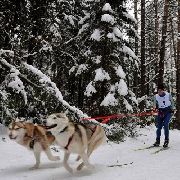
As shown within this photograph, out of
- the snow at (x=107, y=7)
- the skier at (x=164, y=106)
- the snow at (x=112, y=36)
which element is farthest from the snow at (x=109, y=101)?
the skier at (x=164, y=106)

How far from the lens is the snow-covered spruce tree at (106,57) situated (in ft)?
54.2

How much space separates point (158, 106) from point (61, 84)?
410 inches

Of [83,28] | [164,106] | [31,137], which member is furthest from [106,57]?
[31,137]

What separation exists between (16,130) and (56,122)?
1323mm

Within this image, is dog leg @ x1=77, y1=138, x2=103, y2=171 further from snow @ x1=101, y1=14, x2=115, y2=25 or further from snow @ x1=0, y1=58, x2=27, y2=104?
snow @ x1=101, y1=14, x2=115, y2=25

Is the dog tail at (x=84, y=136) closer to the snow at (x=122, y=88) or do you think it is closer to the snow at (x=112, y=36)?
the snow at (x=122, y=88)

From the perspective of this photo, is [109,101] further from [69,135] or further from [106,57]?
[69,135]

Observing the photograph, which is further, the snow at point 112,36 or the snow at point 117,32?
the snow at point 117,32

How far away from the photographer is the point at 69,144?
7988 millimetres

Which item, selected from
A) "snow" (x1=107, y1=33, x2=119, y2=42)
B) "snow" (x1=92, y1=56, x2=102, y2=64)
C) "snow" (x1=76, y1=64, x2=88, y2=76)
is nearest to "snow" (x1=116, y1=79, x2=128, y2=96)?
"snow" (x1=92, y1=56, x2=102, y2=64)

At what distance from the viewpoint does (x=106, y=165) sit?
9305 mm

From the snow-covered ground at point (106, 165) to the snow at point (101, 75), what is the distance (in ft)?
13.9

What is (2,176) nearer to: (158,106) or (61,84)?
(158,106)

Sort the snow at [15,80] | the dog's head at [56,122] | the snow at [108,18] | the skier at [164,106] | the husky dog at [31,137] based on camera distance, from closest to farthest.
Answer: the dog's head at [56,122] < the husky dog at [31,137] < the snow at [15,80] < the skier at [164,106] < the snow at [108,18]
